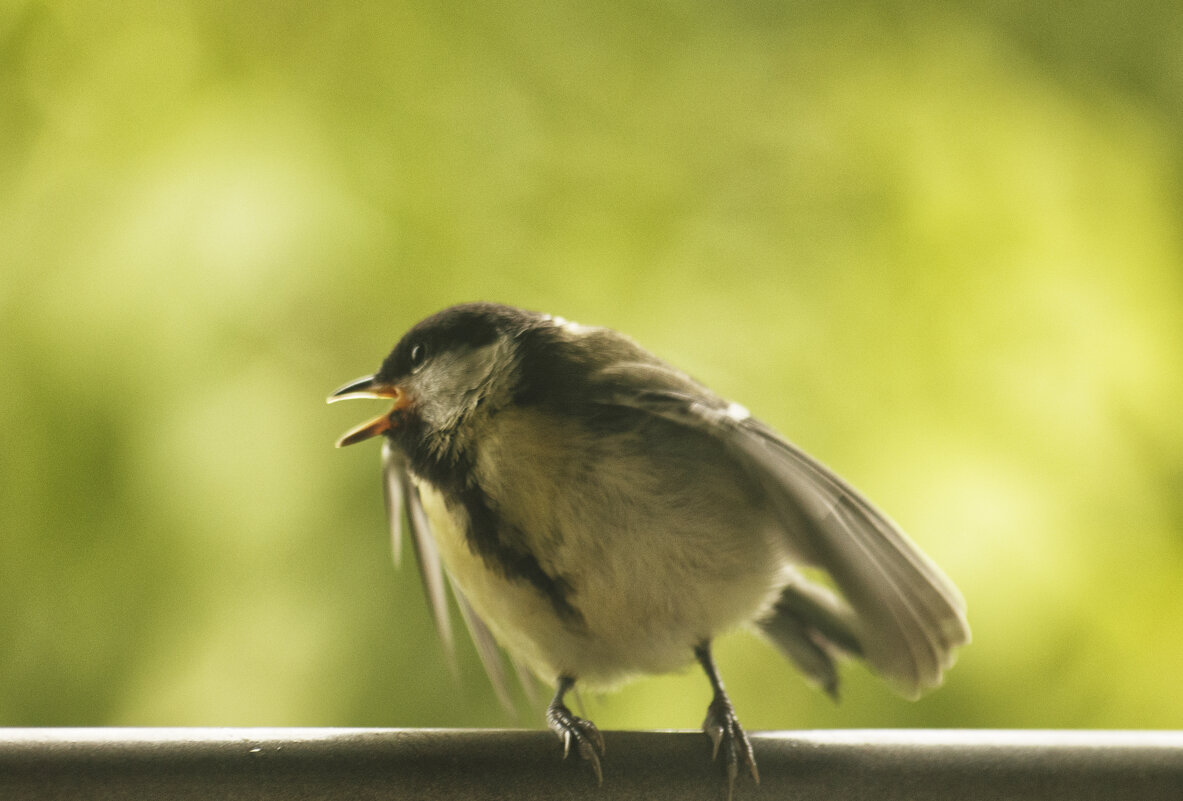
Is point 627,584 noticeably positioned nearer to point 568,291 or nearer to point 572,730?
point 572,730

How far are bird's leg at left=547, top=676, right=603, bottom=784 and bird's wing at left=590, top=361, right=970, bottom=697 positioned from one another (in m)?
0.24

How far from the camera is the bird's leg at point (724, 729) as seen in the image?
78 cm

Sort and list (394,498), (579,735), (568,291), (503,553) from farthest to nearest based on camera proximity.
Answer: (568,291) → (394,498) → (503,553) → (579,735)

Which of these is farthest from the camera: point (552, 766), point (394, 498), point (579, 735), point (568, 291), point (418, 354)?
point (568, 291)

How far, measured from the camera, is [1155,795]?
0.75m

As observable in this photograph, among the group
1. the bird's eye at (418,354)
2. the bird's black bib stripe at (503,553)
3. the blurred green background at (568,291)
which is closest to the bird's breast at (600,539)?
the bird's black bib stripe at (503,553)

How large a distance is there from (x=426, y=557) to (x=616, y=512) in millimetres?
323

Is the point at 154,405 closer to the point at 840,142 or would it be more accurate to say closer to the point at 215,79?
the point at 215,79

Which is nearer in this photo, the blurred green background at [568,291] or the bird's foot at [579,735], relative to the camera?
the bird's foot at [579,735]

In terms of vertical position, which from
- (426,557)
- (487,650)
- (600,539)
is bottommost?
(487,650)

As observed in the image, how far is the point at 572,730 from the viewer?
85cm

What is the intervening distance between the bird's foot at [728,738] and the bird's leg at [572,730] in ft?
0.30

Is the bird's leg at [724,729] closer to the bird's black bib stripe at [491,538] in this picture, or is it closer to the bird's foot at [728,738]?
the bird's foot at [728,738]

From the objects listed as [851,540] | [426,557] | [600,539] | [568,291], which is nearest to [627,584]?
[600,539]
